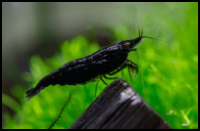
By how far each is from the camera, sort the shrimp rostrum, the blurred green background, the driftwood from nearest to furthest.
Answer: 1. the driftwood
2. the shrimp rostrum
3. the blurred green background

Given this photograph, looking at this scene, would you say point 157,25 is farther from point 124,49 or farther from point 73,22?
point 73,22

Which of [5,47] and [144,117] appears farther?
[5,47]

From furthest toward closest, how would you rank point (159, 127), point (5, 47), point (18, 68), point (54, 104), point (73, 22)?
point (73, 22) → point (5, 47) → point (18, 68) → point (54, 104) → point (159, 127)

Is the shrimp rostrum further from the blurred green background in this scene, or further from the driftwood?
the driftwood

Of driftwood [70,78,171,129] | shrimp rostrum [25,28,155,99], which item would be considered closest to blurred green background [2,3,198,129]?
shrimp rostrum [25,28,155,99]

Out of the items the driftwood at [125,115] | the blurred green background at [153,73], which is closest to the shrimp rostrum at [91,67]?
the blurred green background at [153,73]

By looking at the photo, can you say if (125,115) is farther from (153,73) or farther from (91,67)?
(153,73)

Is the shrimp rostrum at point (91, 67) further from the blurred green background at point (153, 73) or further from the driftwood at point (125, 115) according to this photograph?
the driftwood at point (125, 115)

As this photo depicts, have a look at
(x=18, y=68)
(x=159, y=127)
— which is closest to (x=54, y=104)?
(x=159, y=127)

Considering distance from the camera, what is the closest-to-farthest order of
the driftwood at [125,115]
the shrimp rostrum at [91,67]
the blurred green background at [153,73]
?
1. the driftwood at [125,115]
2. the shrimp rostrum at [91,67]
3. the blurred green background at [153,73]
